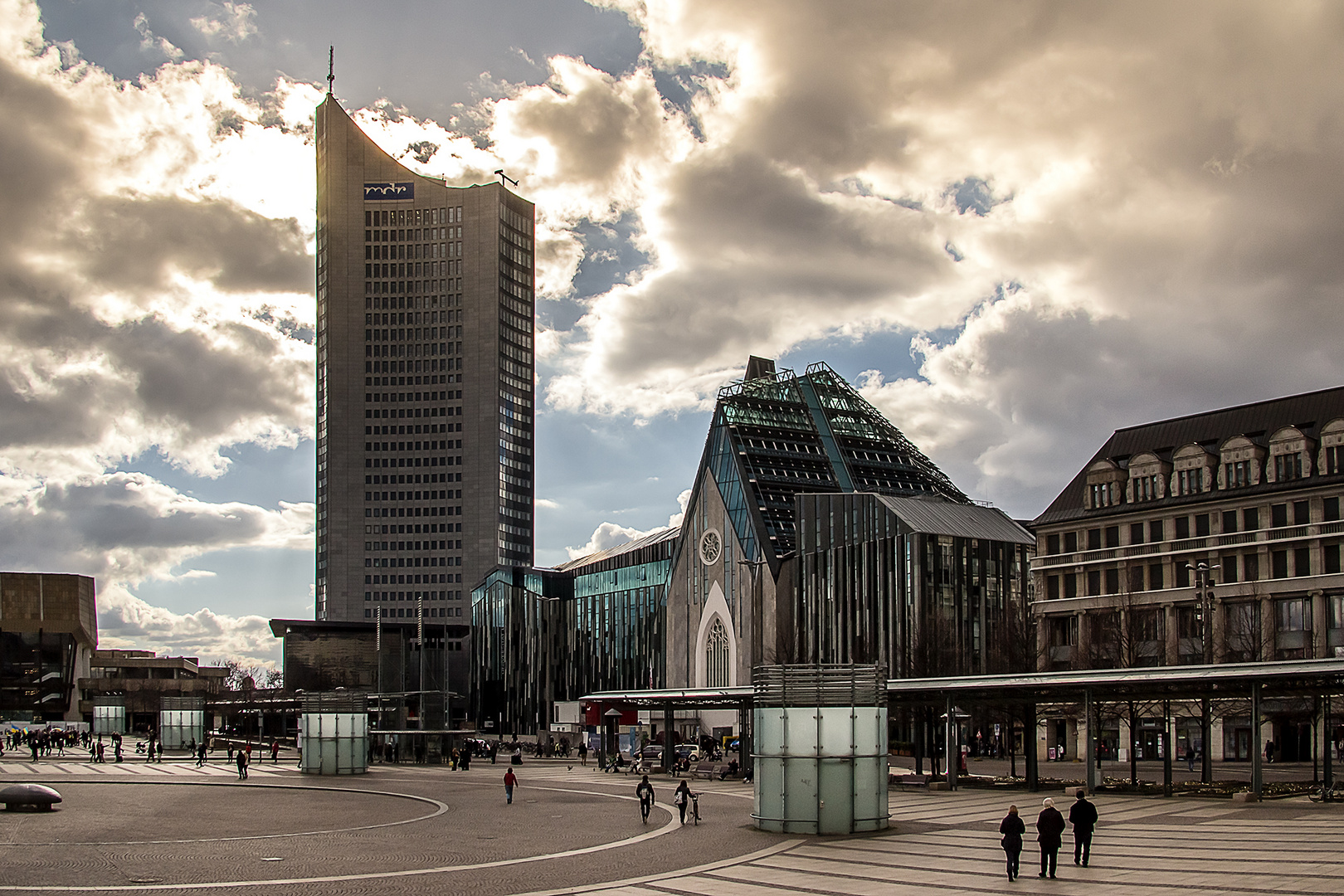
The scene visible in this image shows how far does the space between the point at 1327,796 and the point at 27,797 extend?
45.4m

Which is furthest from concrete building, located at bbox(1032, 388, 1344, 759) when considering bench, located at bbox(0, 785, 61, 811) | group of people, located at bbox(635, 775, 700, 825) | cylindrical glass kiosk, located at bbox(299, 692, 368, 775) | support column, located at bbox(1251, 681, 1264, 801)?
bench, located at bbox(0, 785, 61, 811)

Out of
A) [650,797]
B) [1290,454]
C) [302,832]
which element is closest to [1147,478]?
[1290,454]

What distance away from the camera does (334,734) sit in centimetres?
7250

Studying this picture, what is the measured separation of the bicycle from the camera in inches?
1779

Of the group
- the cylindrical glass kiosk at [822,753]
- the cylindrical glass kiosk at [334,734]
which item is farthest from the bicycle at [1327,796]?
the cylindrical glass kiosk at [334,734]

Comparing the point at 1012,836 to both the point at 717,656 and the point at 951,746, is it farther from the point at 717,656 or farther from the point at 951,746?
the point at 717,656

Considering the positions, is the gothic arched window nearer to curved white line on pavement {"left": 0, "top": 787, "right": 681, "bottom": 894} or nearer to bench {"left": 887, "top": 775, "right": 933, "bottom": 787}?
Answer: bench {"left": 887, "top": 775, "right": 933, "bottom": 787}

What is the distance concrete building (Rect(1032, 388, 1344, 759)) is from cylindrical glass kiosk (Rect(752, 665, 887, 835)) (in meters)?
34.9

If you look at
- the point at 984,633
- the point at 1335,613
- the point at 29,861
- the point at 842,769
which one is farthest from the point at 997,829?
the point at 984,633

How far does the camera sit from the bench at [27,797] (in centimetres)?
4772

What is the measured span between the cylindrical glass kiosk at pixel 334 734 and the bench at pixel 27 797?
940 inches

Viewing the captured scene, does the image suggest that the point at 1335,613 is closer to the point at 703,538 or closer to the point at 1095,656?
the point at 1095,656

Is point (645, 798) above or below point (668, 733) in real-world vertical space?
above

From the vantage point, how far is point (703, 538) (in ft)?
468
